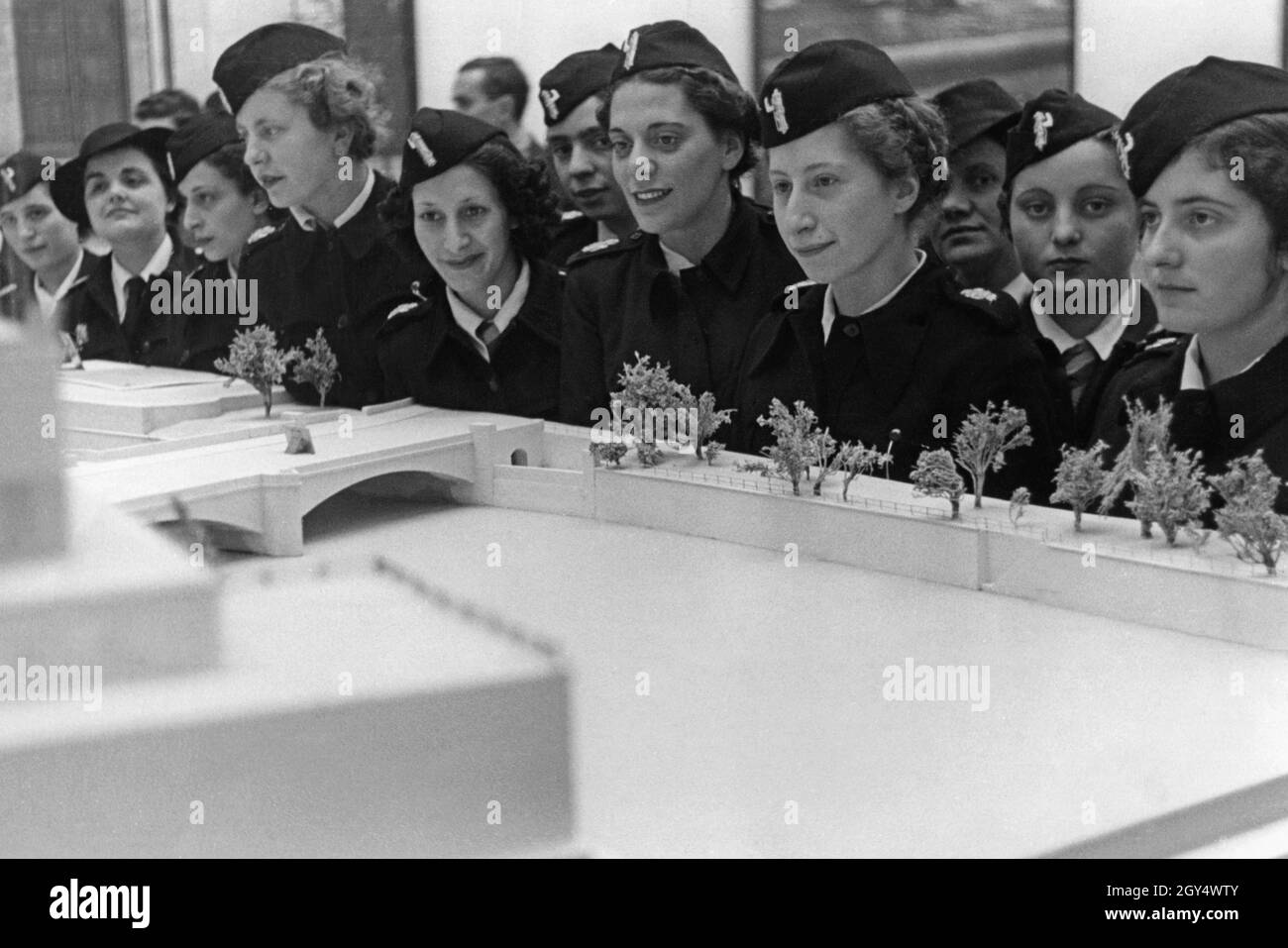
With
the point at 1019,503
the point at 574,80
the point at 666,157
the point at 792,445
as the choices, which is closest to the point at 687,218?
the point at 666,157

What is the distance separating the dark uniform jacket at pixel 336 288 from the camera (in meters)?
16.3

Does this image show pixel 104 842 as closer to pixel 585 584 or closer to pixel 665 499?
pixel 585 584

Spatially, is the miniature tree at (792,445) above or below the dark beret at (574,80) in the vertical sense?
below

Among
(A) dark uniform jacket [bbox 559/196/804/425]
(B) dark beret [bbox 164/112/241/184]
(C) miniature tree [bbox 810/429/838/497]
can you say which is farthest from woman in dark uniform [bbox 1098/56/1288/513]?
(B) dark beret [bbox 164/112/241/184]

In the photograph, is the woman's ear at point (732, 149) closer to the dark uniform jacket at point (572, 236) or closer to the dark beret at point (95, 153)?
the dark uniform jacket at point (572, 236)

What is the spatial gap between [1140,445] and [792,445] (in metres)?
2.19

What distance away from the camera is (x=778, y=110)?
13.1 m

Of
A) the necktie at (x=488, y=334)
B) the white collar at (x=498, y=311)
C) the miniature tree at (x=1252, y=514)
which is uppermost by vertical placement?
the white collar at (x=498, y=311)

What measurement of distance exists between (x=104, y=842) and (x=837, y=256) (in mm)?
7190

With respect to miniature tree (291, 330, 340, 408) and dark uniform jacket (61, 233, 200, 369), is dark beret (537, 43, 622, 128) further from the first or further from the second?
dark uniform jacket (61, 233, 200, 369)

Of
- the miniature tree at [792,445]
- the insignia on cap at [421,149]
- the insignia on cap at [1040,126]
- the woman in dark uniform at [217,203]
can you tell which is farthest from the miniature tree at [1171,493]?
the woman in dark uniform at [217,203]

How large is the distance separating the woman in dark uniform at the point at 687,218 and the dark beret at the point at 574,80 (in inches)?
7.9

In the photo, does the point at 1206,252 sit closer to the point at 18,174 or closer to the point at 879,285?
the point at 879,285

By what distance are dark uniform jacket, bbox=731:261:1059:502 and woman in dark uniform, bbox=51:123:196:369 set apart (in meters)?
5.96
